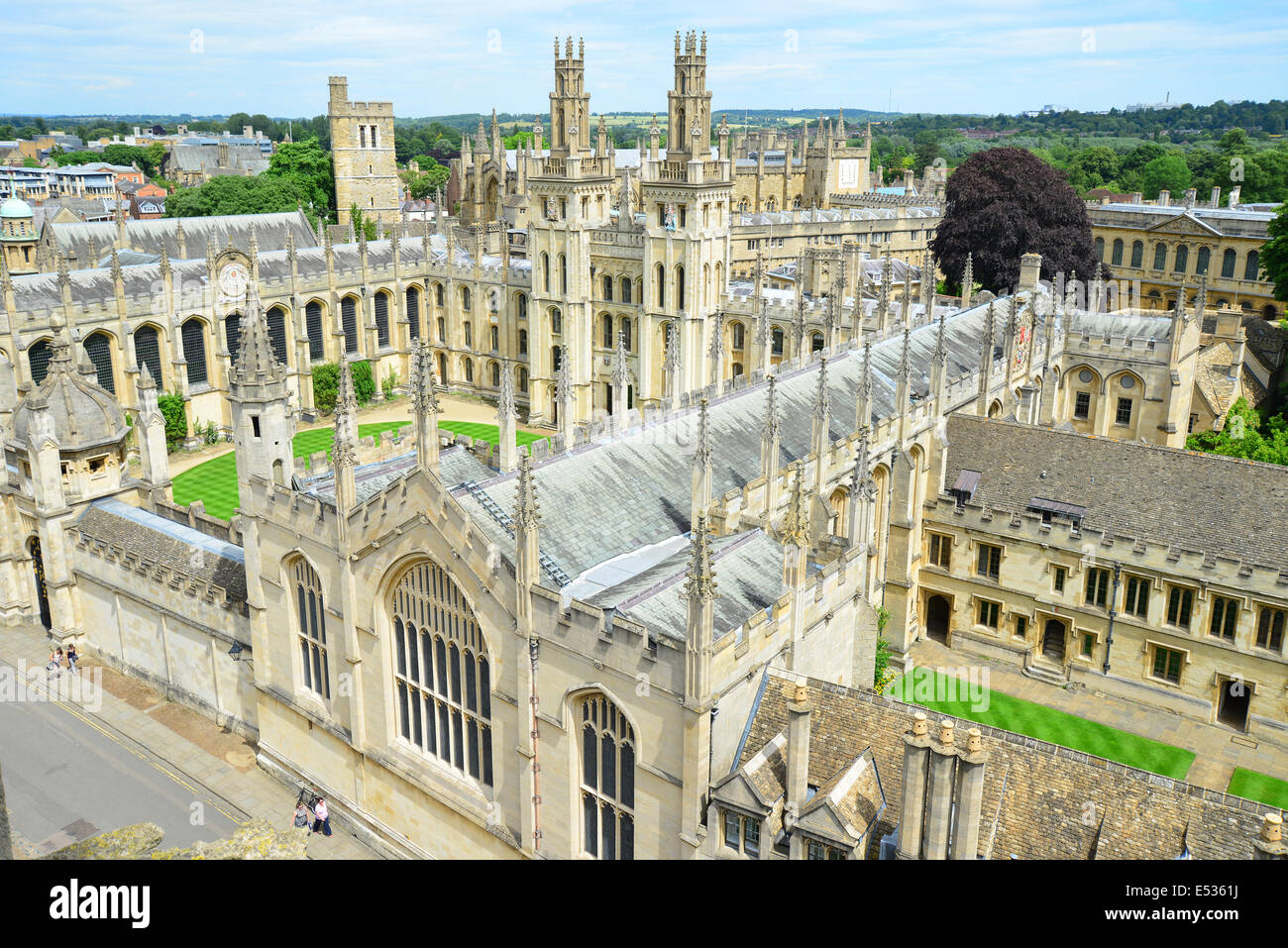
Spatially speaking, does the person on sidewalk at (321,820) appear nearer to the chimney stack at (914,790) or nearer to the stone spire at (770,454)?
the stone spire at (770,454)

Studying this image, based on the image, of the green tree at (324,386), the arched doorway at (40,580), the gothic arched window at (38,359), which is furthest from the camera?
the green tree at (324,386)

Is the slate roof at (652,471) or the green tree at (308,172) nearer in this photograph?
the slate roof at (652,471)

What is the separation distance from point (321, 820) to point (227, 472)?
31.1m

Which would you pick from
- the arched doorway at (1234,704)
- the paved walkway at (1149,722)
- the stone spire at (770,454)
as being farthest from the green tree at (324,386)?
the arched doorway at (1234,704)

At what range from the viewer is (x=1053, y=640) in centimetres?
3347

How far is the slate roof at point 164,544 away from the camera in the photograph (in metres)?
29.2

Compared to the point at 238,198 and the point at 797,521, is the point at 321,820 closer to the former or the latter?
the point at 797,521

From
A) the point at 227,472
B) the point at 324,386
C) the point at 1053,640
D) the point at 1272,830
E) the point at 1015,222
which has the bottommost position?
the point at 1053,640

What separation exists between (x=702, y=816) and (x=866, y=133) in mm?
99867

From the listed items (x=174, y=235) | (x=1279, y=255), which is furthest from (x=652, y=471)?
(x=174, y=235)

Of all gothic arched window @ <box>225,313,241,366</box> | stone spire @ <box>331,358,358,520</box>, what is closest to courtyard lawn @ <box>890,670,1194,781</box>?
stone spire @ <box>331,358,358,520</box>

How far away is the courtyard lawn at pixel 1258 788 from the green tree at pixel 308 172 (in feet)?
326

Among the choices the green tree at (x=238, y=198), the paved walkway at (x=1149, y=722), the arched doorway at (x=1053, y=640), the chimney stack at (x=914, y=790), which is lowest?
the paved walkway at (x=1149, y=722)

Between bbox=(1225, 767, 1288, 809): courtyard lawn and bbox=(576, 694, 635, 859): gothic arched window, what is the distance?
17.2 meters
